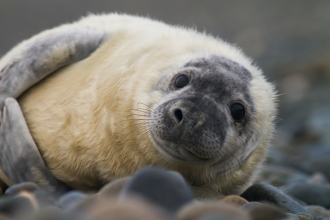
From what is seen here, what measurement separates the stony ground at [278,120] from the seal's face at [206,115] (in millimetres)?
293

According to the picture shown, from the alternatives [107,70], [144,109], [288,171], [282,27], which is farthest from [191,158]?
[282,27]

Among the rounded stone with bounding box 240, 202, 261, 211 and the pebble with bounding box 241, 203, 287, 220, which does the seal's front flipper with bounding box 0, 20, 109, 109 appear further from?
the pebble with bounding box 241, 203, 287, 220

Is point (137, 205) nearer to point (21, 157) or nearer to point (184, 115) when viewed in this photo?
point (184, 115)

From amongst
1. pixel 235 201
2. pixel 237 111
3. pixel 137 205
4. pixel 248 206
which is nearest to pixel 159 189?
pixel 137 205

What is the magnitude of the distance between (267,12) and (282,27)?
0.73 meters


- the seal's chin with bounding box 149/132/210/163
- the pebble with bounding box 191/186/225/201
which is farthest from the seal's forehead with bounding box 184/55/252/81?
the pebble with bounding box 191/186/225/201

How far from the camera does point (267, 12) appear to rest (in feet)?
58.2

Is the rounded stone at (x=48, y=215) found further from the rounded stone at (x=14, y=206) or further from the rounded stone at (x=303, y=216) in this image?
the rounded stone at (x=303, y=216)

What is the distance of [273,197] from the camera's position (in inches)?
169

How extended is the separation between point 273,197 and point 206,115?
2.84ft

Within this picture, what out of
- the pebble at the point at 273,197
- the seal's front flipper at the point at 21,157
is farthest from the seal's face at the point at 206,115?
the seal's front flipper at the point at 21,157

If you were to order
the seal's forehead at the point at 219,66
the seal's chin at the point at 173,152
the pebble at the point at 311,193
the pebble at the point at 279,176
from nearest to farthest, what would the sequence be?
the seal's chin at the point at 173,152, the seal's forehead at the point at 219,66, the pebble at the point at 311,193, the pebble at the point at 279,176

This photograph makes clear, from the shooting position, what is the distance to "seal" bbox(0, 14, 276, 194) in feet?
13.0

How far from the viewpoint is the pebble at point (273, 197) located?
4.14 meters
